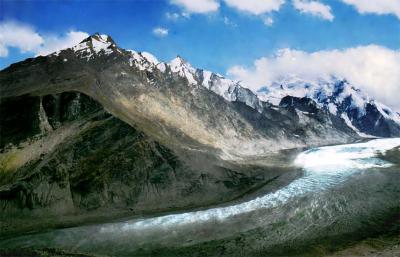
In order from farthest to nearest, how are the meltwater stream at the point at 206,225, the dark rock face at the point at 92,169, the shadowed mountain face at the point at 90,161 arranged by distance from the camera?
the shadowed mountain face at the point at 90,161 → the dark rock face at the point at 92,169 → the meltwater stream at the point at 206,225

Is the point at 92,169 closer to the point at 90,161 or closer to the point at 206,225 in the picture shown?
the point at 90,161

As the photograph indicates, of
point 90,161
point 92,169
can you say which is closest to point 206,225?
point 92,169

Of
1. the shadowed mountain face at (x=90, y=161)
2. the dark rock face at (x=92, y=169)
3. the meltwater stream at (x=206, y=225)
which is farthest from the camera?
the shadowed mountain face at (x=90, y=161)

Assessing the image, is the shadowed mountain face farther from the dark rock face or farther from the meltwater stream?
the meltwater stream

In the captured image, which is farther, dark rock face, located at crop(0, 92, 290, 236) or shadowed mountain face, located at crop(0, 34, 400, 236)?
shadowed mountain face, located at crop(0, 34, 400, 236)

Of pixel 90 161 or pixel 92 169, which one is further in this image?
pixel 90 161

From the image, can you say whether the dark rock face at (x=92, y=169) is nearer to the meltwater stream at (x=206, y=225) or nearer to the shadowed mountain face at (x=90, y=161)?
the shadowed mountain face at (x=90, y=161)

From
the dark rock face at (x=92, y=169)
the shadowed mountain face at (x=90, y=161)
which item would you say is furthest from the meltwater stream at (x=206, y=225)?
the dark rock face at (x=92, y=169)

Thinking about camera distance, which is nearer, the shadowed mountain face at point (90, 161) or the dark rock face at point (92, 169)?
the dark rock face at point (92, 169)

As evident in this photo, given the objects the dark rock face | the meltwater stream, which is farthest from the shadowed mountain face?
the meltwater stream

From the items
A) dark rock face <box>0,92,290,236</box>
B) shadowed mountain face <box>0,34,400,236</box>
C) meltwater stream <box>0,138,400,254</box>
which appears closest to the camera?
meltwater stream <box>0,138,400,254</box>

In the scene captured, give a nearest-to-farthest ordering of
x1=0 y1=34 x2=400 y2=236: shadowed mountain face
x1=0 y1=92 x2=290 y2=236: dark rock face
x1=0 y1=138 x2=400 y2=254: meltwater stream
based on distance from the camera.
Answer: x1=0 y1=138 x2=400 y2=254: meltwater stream < x1=0 y1=92 x2=290 y2=236: dark rock face < x1=0 y1=34 x2=400 y2=236: shadowed mountain face

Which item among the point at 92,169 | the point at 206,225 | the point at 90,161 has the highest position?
the point at 90,161
